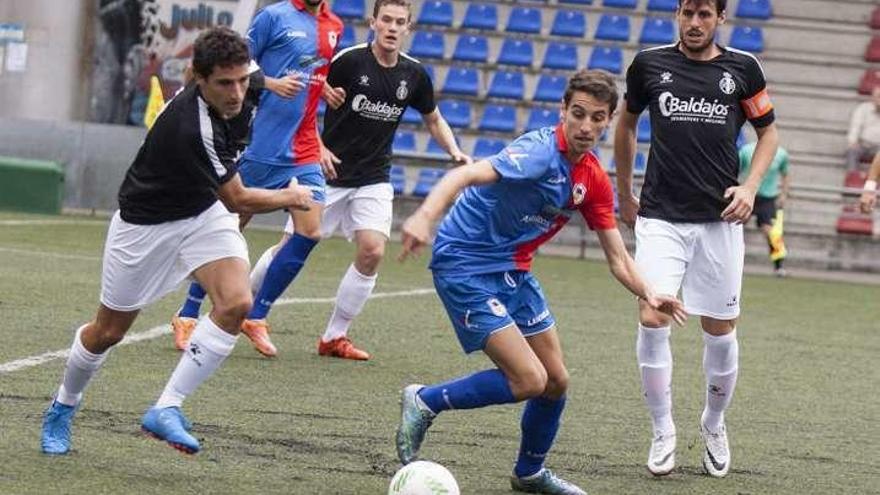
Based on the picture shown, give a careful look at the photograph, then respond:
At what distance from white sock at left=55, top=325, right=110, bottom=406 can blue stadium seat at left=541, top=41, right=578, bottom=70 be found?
18322mm

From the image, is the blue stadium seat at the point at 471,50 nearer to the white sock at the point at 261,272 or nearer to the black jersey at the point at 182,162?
the white sock at the point at 261,272

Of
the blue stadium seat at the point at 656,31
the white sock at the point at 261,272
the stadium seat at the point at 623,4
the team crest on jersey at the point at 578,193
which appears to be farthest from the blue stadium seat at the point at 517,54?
the team crest on jersey at the point at 578,193

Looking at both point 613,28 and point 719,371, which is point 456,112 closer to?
point 613,28

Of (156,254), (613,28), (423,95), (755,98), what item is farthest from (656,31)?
(156,254)

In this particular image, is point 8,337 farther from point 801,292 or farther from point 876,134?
point 876,134

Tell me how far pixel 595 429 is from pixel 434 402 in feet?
6.17

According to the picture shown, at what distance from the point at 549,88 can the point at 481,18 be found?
1.54m

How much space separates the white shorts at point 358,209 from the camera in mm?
11367

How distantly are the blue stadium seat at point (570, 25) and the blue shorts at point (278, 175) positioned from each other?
14.8 m

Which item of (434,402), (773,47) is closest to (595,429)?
(434,402)

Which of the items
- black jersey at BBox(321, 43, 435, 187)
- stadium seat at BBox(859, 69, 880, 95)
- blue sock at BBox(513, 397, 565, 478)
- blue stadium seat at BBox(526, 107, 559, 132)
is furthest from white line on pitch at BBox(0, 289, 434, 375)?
stadium seat at BBox(859, 69, 880, 95)

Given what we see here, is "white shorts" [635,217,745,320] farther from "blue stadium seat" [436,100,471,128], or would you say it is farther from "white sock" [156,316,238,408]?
"blue stadium seat" [436,100,471,128]

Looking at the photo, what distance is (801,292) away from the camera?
63.1ft

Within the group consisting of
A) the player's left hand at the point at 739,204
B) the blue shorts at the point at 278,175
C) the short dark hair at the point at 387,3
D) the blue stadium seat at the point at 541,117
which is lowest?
the blue stadium seat at the point at 541,117
